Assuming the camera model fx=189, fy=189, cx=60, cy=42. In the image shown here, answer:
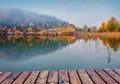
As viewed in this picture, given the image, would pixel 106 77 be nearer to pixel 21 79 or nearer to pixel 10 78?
pixel 21 79

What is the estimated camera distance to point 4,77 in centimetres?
576

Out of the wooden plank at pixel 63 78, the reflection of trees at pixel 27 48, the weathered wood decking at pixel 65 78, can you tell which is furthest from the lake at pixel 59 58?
the wooden plank at pixel 63 78

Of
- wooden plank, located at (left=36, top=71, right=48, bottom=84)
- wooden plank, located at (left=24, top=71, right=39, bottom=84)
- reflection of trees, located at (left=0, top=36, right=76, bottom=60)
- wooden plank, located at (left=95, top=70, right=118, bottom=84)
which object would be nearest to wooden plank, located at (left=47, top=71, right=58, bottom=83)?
wooden plank, located at (left=36, top=71, right=48, bottom=84)

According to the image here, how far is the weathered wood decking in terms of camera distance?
5156mm

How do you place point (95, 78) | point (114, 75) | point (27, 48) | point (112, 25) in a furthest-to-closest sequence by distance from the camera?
point (112, 25) → point (27, 48) → point (114, 75) → point (95, 78)

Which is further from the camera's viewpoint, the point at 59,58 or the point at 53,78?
the point at 59,58

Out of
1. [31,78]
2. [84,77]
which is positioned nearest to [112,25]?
[84,77]

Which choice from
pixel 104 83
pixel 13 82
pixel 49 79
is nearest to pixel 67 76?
pixel 49 79

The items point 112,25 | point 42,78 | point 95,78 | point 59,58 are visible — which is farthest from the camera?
point 112,25

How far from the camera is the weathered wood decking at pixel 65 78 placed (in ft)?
16.9

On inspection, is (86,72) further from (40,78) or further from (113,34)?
(113,34)

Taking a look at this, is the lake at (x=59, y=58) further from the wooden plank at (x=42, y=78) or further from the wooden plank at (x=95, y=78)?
the wooden plank at (x=95, y=78)

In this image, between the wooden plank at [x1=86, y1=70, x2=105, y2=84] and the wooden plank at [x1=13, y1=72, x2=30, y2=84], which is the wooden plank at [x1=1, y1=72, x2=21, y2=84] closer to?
the wooden plank at [x1=13, y1=72, x2=30, y2=84]

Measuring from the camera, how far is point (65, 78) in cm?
548
